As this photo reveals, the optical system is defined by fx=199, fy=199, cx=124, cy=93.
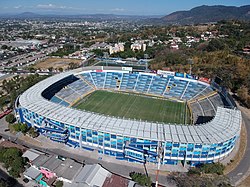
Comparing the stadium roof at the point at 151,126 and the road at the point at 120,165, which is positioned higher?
the stadium roof at the point at 151,126

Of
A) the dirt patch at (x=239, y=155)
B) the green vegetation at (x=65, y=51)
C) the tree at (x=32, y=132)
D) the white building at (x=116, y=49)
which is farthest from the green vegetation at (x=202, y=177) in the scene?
the green vegetation at (x=65, y=51)

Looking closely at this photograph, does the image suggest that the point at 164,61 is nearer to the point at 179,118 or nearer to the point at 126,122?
the point at 179,118

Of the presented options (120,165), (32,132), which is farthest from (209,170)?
(32,132)

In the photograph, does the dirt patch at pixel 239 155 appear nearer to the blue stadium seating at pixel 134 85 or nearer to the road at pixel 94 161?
the road at pixel 94 161

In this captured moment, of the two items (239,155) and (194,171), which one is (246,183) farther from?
(194,171)

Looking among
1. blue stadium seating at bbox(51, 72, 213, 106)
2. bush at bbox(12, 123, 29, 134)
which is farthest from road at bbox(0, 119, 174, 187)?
blue stadium seating at bbox(51, 72, 213, 106)

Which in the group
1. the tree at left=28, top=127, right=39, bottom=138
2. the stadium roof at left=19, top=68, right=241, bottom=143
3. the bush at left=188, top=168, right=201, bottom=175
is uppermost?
the stadium roof at left=19, top=68, right=241, bottom=143

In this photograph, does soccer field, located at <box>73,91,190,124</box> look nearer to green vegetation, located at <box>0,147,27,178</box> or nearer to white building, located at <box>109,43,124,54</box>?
green vegetation, located at <box>0,147,27,178</box>
